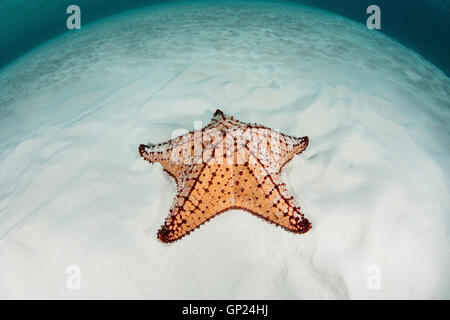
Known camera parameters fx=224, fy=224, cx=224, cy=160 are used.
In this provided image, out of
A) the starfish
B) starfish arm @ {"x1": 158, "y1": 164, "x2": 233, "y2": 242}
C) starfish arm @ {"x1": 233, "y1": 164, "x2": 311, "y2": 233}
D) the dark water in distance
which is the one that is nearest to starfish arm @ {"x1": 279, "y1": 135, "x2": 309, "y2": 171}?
the starfish

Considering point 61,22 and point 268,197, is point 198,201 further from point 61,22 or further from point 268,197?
point 61,22

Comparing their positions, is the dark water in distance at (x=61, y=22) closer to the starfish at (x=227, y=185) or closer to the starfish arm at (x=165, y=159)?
the starfish at (x=227, y=185)

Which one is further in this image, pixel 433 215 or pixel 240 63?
pixel 240 63

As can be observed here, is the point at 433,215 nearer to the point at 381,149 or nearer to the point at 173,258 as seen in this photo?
the point at 381,149

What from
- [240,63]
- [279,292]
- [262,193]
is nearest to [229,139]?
[262,193]

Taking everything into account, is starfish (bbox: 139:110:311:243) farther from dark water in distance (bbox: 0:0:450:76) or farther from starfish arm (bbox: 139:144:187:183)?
dark water in distance (bbox: 0:0:450:76)

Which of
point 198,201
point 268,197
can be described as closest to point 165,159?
point 198,201
